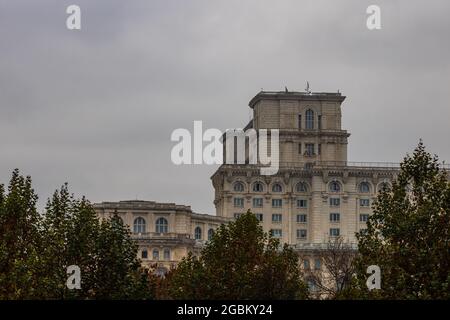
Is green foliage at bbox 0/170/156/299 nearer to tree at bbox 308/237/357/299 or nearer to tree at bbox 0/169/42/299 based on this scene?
tree at bbox 0/169/42/299

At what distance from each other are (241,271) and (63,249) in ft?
46.9

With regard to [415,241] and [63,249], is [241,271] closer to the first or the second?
[63,249]

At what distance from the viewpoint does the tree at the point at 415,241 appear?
62.9 metres

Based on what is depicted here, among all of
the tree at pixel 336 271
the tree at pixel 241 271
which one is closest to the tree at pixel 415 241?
the tree at pixel 241 271

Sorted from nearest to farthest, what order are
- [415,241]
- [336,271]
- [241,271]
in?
[415,241], [241,271], [336,271]

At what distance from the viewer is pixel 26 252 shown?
72.7 metres

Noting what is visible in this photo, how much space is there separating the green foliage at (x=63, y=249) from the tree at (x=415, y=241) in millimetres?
14045

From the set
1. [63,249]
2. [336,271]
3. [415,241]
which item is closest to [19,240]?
[63,249]

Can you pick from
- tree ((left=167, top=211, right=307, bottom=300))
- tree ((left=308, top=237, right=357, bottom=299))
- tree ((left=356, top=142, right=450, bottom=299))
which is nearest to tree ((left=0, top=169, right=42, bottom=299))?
tree ((left=167, top=211, right=307, bottom=300))

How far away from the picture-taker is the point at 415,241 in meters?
65.2
